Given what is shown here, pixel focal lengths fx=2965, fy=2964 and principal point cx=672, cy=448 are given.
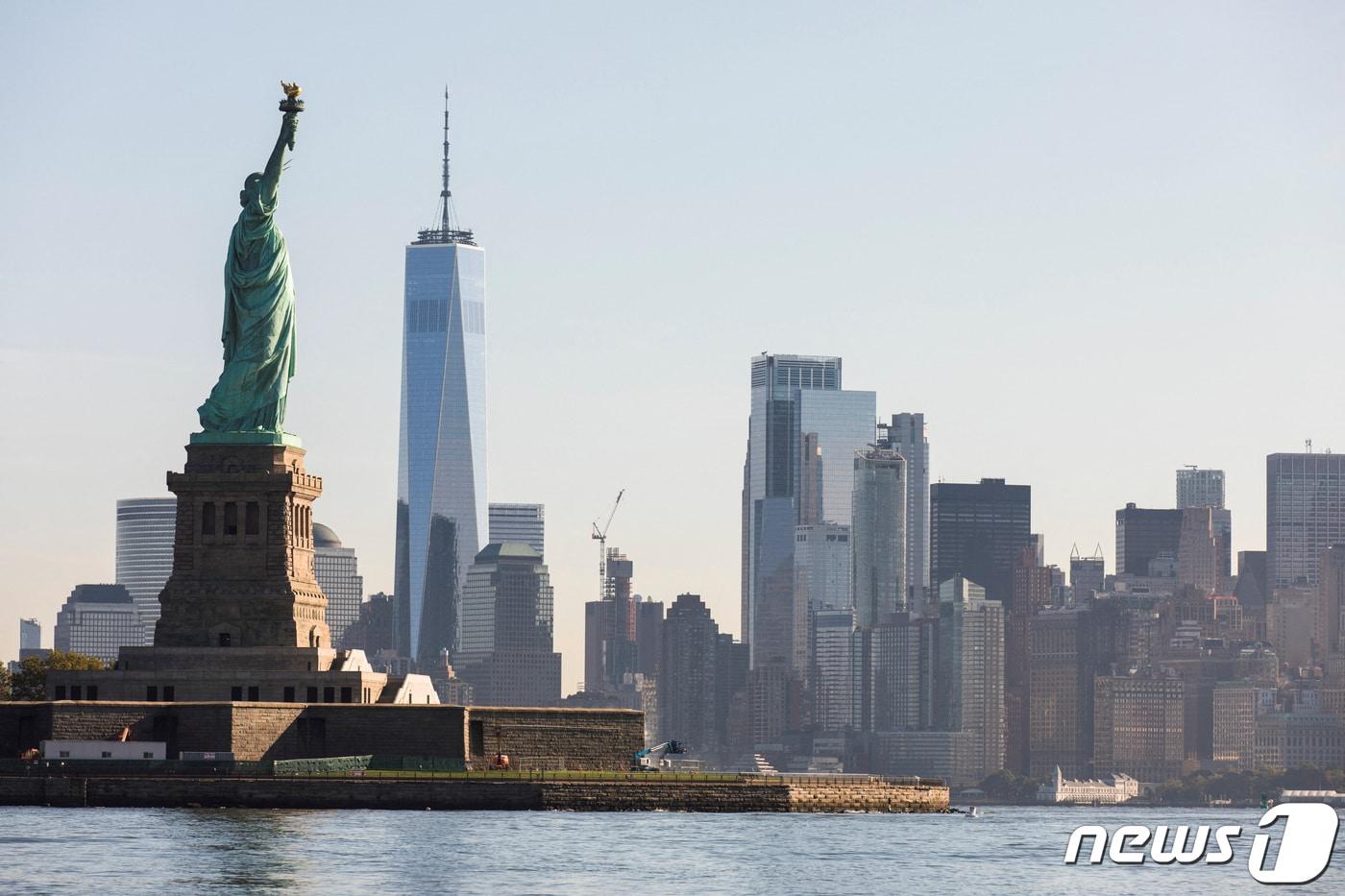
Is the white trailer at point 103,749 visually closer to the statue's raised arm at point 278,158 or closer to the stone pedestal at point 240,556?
the stone pedestal at point 240,556

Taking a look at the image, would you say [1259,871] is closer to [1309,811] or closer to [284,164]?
[1309,811]

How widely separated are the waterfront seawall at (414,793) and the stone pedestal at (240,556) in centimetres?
1372

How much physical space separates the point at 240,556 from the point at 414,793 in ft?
64.6

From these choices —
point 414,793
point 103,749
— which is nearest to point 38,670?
point 103,749

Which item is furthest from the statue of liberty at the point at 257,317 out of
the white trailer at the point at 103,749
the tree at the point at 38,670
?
the tree at the point at 38,670

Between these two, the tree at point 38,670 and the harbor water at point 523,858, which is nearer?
the harbor water at point 523,858

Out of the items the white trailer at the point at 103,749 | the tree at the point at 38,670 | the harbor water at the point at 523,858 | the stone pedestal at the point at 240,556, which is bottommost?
the harbor water at the point at 523,858

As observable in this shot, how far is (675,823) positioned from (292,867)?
31576mm

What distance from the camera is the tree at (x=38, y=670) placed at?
567ft

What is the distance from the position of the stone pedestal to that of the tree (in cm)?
2201

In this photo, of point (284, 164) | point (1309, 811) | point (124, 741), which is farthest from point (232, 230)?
point (1309, 811)

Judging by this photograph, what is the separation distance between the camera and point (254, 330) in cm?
15450

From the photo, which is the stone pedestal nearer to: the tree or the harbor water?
the harbor water

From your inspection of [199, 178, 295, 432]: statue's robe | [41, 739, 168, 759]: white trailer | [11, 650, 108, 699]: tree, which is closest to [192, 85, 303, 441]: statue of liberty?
[199, 178, 295, 432]: statue's robe
